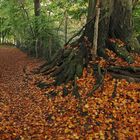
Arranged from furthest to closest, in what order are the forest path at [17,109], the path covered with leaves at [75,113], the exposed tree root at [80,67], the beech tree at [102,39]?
the beech tree at [102,39] < the exposed tree root at [80,67] < the forest path at [17,109] < the path covered with leaves at [75,113]

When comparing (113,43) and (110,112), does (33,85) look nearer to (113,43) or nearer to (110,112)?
(113,43)

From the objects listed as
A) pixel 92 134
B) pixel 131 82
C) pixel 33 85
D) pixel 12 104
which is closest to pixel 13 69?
pixel 33 85

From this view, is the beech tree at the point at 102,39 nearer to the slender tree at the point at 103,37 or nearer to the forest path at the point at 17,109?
the slender tree at the point at 103,37

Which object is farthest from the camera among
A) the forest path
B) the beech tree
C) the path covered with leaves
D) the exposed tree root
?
the beech tree

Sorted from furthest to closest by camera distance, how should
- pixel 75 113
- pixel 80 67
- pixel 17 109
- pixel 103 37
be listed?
1. pixel 103 37
2. pixel 80 67
3. pixel 17 109
4. pixel 75 113

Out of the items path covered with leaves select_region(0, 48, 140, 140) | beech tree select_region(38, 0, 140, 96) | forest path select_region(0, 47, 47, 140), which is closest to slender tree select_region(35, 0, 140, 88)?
beech tree select_region(38, 0, 140, 96)

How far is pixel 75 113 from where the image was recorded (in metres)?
8.93

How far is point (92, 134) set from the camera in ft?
24.9

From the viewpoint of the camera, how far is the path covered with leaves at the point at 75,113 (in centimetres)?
777

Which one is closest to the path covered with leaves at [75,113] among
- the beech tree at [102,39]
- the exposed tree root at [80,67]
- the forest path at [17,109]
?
the forest path at [17,109]

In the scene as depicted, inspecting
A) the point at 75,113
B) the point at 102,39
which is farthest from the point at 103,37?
the point at 75,113

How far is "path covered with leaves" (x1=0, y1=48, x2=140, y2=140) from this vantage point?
25.5 feet

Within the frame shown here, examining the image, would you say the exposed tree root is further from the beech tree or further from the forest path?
the forest path

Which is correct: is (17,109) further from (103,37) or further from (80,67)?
(103,37)
